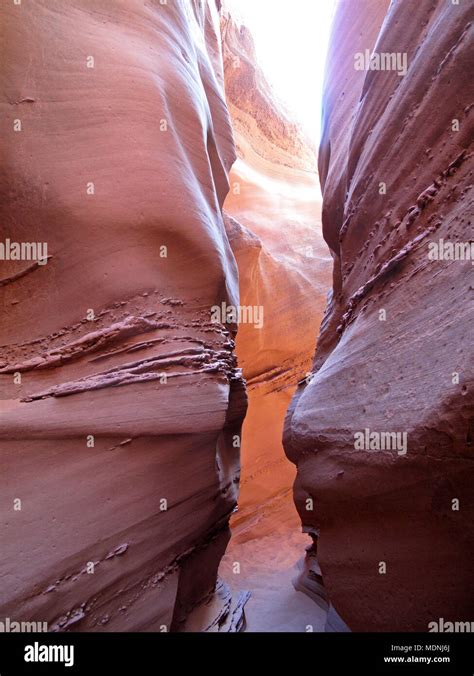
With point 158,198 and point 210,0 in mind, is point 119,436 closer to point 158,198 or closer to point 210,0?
point 158,198

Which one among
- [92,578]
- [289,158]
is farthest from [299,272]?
[92,578]

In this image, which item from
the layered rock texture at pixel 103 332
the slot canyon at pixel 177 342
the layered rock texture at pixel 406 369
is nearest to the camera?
the layered rock texture at pixel 406 369

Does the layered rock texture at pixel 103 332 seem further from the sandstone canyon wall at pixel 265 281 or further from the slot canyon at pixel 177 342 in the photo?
the sandstone canyon wall at pixel 265 281

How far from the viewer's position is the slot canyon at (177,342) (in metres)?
2.23

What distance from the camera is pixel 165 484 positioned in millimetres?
2871

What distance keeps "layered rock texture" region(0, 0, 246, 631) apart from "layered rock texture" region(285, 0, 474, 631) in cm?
89

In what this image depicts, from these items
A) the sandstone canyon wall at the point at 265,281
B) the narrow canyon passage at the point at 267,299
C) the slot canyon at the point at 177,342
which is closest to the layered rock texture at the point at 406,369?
the slot canyon at the point at 177,342

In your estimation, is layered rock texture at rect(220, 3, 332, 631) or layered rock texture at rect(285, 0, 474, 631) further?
layered rock texture at rect(220, 3, 332, 631)

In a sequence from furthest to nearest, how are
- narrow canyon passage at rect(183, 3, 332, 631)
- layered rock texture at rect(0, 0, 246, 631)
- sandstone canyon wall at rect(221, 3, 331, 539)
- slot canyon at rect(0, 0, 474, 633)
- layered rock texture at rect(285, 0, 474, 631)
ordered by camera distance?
sandstone canyon wall at rect(221, 3, 331, 539)
narrow canyon passage at rect(183, 3, 332, 631)
layered rock texture at rect(0, 0, 246, 631)
slot canyon at rect(0, 0, 474, 633)
layered rock texture at rect(285, 0, 474, 631)

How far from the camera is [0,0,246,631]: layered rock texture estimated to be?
2457 mm

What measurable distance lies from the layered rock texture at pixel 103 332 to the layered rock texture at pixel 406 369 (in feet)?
2.90

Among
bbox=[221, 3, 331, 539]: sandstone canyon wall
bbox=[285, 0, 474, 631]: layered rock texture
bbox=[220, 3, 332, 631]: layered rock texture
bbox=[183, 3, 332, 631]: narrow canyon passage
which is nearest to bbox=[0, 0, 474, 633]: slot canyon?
bbox=[285, 0, 474, 631]: layered rock texture

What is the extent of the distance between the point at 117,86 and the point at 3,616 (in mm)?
3076

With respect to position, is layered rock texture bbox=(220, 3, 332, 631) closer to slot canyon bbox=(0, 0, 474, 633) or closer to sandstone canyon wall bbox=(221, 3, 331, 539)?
sandstone canyon wall bbox=(221, 3, 331, 539)
